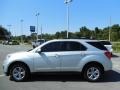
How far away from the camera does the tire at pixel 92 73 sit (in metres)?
12.8

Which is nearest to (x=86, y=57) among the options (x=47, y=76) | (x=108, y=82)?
(x=108, y=82)

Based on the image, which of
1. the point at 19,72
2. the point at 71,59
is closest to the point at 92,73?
the point at 71,59

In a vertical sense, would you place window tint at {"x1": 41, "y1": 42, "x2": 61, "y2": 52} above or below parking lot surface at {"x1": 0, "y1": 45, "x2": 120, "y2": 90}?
above

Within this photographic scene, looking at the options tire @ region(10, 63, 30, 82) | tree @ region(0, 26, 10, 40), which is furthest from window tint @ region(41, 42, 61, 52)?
tree @ region(0, 26, 10, 40)

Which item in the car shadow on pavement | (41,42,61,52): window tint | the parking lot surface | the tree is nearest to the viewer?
the parking lot surface

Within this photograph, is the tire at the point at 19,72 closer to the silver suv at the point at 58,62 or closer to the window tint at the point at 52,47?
the silver suv at the point at 58,62

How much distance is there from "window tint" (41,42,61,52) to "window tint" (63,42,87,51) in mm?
249

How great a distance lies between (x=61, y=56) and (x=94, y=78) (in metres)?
1.60

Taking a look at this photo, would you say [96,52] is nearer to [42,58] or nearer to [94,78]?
[94,78]

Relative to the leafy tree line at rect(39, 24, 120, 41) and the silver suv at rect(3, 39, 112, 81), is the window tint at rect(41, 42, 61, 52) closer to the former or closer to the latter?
the silver suv at rect(3, 39, 112, 81)

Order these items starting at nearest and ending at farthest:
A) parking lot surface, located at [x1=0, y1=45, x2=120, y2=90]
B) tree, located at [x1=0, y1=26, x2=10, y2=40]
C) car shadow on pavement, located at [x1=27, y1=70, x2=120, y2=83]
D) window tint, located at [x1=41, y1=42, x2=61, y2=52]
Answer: parking lot surface, located at [x1=0, y1=45, x2=120, y2=90] → window tint, located at [x1=41, y1=42, x2=61, y2=52] → car shadow on pavement, located at [x1=27, y1=70, x2=120, y2=83] → tree, located at [x1=0, y1=26, x2=10, y2=40]

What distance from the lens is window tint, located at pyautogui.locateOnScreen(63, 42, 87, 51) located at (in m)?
13.0

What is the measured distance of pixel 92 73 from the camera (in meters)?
12.8

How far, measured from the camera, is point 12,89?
10.9 m
